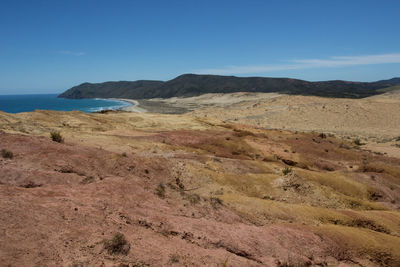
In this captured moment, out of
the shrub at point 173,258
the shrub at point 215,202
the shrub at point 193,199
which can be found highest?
the shrub at point 173,258

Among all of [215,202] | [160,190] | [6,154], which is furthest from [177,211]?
[6,154]

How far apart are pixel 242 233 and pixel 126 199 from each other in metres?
3.99

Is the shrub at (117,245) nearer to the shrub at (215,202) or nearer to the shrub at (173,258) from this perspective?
the shrub at (173,258)

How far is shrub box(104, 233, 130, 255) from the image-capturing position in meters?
5.90

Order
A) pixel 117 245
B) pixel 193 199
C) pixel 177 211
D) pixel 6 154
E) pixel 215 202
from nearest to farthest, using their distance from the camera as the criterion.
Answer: pixel 117 245 < pixel 177 211 < pixel 193 199 < pixel 215 202 < pixel 6 154

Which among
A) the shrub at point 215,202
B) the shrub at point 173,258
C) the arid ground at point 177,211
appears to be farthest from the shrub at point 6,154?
the shrub at point 173,258

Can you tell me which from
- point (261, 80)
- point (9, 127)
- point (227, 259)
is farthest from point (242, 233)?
point (261, 80)

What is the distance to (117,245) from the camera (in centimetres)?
601

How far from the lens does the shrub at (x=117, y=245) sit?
5.90 meters

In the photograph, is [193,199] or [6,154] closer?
[193,199]

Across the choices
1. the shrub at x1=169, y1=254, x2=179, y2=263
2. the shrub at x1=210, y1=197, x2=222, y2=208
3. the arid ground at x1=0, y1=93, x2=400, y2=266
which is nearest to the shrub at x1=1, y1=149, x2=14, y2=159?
the arid ground at x1=0, y1=93, x2=400, y2=266

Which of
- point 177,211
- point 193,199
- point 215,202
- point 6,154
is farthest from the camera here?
point 6,154

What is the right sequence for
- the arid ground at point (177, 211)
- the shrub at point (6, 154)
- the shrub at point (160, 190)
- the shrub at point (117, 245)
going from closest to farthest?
1. the shrub at point (117, 245)
2. the arid ground at point (177, 211)
3. the shrub at point (160, 190)
4. the shrub at point (6, 154)

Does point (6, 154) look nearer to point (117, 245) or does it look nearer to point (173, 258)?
point (117, 245)
